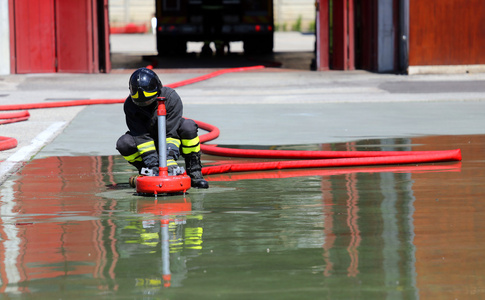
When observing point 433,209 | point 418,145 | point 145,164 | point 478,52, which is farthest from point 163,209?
point 478,52

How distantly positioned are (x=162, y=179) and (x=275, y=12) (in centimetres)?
4039

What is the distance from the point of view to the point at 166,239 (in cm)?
509

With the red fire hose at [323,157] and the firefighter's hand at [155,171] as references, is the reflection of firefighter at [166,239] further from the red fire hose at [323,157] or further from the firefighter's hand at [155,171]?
the red fire hose at [323,157]

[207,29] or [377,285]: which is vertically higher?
[207,29]

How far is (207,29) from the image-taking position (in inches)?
955

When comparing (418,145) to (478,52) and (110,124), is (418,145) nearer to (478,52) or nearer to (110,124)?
(110,124)

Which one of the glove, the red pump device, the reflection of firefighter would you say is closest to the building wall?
the glove

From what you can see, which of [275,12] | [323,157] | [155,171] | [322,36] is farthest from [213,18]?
[275,12]

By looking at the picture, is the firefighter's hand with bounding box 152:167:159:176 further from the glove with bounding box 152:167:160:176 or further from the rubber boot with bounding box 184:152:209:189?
the rubber boot with bounding box 184:152:209:189

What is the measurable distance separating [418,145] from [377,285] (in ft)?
17.0

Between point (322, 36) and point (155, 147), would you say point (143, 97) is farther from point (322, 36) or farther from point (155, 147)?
point (322, 36)

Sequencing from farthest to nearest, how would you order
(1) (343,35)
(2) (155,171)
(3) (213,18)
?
(3) (213,18), (1) (343,35), (2) (155,171)

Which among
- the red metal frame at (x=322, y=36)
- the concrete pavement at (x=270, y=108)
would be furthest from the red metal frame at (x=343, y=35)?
the concrete pavement at (x=270, y=108)

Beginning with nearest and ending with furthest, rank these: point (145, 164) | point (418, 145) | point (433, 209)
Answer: point (433, 209)
point (145, 164)
point (418, 145)
